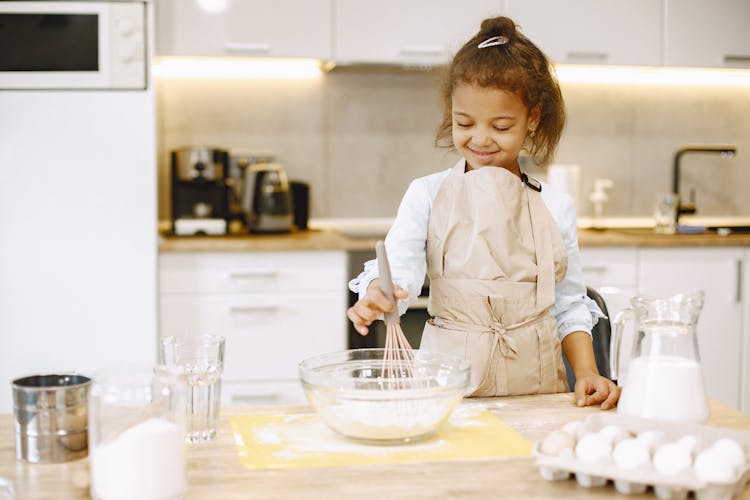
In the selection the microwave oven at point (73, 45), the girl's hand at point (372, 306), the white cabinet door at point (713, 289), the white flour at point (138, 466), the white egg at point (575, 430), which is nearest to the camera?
the white flour at point (138, 466)

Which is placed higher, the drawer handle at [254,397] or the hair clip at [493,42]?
the hair clip at [493,42]

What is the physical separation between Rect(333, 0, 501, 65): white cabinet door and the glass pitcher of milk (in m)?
2.02

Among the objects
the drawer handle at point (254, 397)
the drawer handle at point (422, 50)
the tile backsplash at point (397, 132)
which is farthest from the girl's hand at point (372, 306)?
the tile backsplash at point (397, 132)

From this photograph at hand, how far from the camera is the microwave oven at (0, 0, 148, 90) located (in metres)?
2.73

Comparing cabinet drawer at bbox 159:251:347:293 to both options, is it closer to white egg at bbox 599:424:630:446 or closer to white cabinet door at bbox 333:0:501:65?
white cabinet door at bbox 333:0:501:65

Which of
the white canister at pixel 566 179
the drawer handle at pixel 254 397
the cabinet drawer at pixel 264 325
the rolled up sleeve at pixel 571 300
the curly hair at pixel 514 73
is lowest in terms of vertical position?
the drawer handle at pixel 254 397

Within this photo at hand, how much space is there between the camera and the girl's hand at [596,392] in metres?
1.27

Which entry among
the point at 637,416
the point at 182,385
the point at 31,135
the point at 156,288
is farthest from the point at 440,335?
the point at 31,135

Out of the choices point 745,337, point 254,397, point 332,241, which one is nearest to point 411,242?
point 332,241

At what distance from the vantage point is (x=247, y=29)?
9.78 feet

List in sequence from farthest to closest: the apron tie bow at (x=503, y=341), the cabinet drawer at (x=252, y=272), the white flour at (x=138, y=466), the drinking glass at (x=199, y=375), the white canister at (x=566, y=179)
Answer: the white canister at (x=566, y=179) → the cabinet drawer at (x=252, y=272) → the apron tie bow at (x=503, y=341) → the drinking glass at (x=199, y=375) → the white flour at (x=138, y=466)

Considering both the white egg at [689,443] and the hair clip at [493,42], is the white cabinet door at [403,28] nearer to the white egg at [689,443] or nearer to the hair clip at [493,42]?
the hair clip at [493,42]

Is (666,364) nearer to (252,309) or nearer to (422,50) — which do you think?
(252,309)

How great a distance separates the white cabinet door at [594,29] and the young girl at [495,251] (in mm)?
1548
